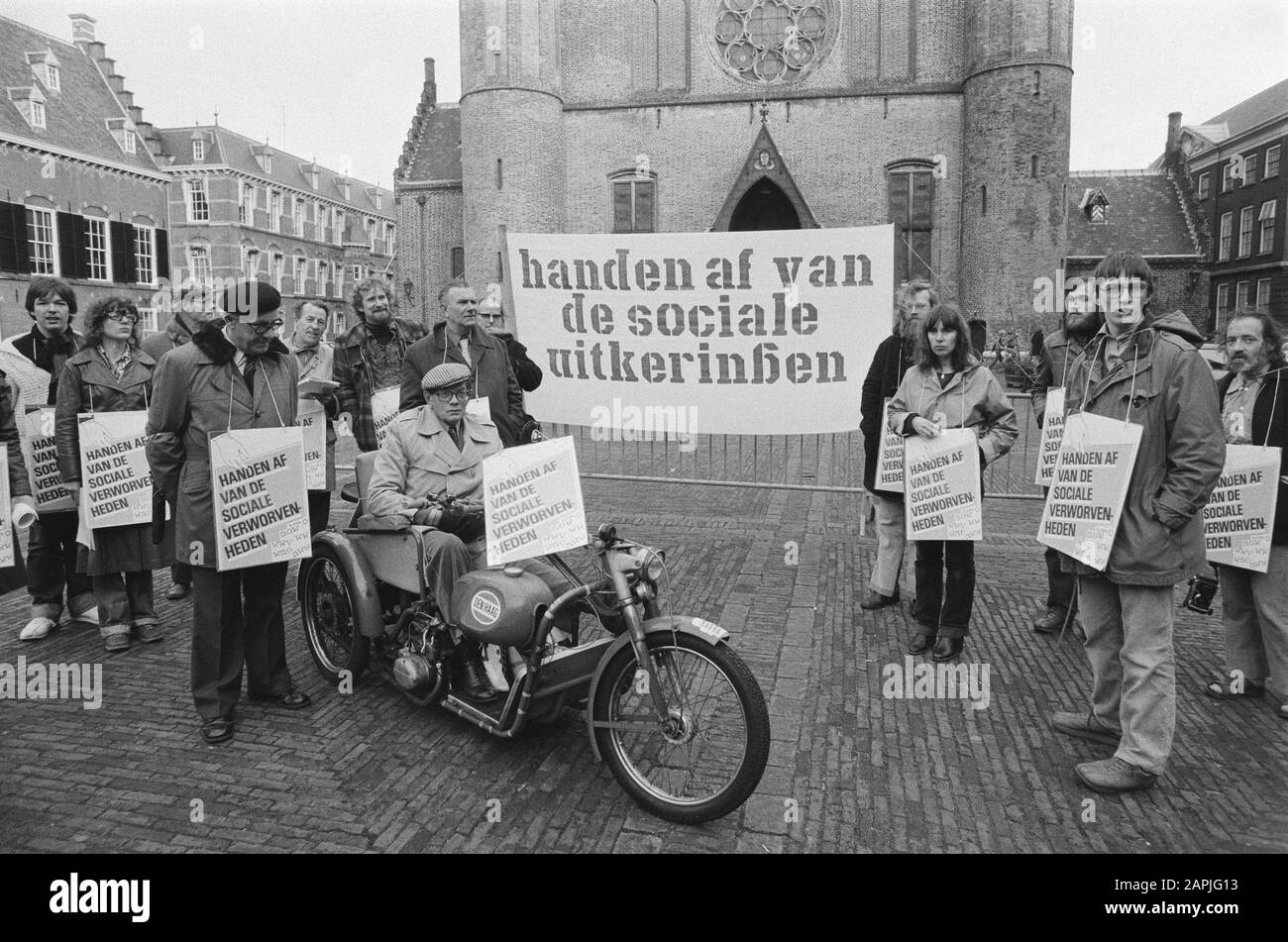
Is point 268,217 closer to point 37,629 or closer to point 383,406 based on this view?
point 383,406

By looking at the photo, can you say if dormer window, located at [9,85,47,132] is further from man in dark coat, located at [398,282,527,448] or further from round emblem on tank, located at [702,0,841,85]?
man in dark coat, located at [398,282,527,448]

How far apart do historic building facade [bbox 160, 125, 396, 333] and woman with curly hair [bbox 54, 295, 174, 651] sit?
3442 cm

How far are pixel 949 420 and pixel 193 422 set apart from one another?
13.3 ft

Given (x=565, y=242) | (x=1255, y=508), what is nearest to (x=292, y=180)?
(x=565, y=242)

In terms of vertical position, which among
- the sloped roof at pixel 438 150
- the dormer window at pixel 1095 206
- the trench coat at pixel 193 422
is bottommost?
the trench coat at pixel 193 422

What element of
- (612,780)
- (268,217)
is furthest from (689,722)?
(268,217)

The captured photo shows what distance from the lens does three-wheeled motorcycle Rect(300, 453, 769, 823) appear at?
3289mm

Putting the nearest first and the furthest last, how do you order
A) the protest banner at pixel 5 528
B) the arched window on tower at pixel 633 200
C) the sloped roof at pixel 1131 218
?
the protest banner at pixel 5 528
the arched window on tower at pixel 633 200
the sloped roof at pixel 1131 218

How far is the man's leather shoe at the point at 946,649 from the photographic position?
510 cm

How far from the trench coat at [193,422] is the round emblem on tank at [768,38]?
80.2 ft

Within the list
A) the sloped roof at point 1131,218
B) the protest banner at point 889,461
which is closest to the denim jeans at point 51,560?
the protest banner at point 889,461

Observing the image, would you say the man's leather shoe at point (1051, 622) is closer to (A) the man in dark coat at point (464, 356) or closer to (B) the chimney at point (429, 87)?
(A) the man in dark coat at point (464, 356)
